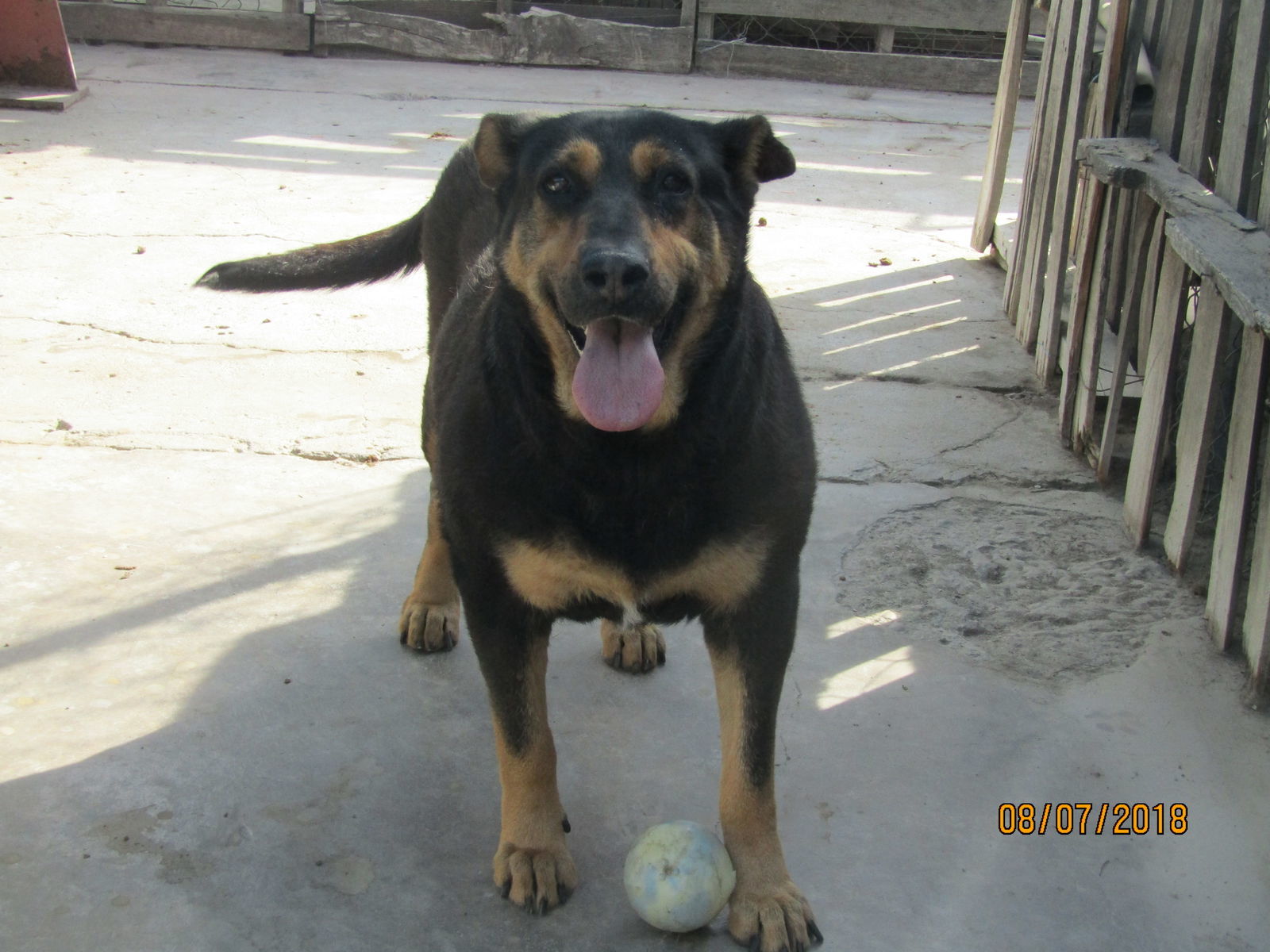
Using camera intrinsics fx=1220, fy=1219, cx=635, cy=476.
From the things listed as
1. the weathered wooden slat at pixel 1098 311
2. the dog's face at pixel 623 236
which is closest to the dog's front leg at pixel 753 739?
the dog's face at pixel 623 236

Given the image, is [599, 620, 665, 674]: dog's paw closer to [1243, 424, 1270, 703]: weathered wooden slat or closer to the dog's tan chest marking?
the dog's tan chest marking

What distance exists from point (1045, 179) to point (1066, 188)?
390mm

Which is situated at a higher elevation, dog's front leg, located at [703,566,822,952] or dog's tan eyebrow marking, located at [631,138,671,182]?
dog's tan eyebrow marking, located at [631,138,671,182]

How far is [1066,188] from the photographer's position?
5.31 meters

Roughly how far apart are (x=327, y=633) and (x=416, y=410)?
166 centimetres

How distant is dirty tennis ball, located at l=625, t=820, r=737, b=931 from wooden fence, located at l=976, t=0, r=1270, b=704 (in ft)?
5.61

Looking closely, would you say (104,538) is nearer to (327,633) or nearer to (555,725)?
(327,633)

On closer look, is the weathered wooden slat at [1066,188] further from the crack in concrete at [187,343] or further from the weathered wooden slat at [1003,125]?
the crack in concrete at [187,343]

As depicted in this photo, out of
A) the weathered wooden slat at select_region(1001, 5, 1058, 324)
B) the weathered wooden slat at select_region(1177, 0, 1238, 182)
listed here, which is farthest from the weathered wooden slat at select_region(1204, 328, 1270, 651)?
the weathered wooden slat at select_region(1001, 5, 1058, 324)

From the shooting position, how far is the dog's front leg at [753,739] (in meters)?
2.63

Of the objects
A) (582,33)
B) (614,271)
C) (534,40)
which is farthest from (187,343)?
(582,33)

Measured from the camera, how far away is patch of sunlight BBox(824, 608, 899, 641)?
371cm

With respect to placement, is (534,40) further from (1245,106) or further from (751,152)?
(751,152)

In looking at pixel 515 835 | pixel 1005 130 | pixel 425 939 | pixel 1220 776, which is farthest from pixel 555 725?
pixel 1005 130
